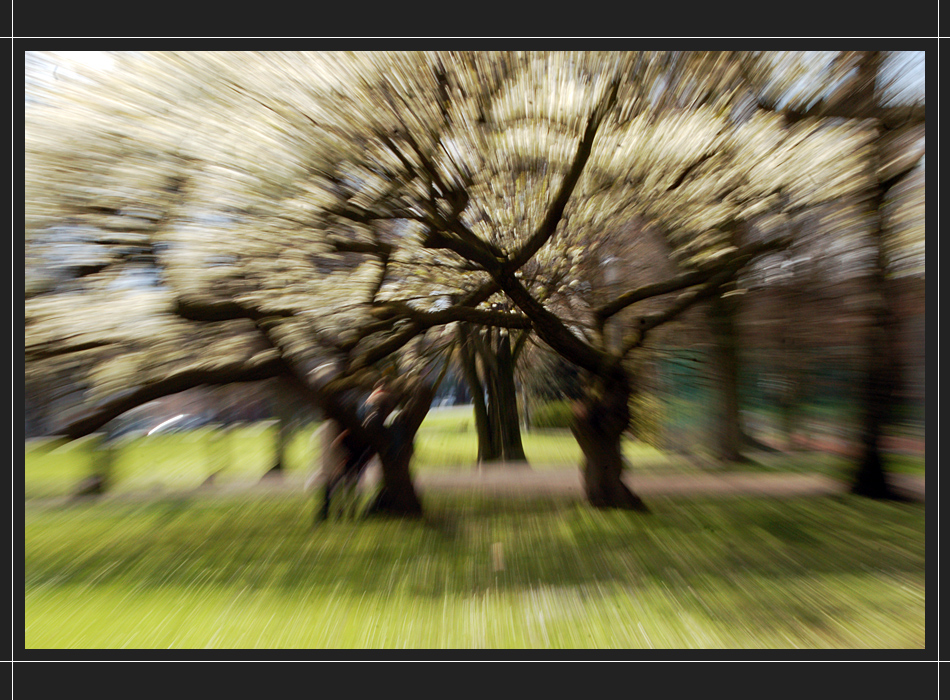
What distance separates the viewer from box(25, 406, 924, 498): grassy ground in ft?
15.6

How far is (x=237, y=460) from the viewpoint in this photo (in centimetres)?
628

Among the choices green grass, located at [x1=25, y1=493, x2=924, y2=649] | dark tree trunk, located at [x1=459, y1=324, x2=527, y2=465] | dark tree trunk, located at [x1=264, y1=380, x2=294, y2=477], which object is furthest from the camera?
dark tree trunk, located at [x1=459, y1=324, x2=527, y2=465]

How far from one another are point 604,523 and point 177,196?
15.9 feet

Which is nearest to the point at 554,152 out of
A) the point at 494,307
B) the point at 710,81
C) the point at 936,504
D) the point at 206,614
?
the point at 710,81

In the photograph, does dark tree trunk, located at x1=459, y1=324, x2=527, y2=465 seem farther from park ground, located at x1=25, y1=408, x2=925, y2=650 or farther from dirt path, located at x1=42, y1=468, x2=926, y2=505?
park ground, located at x1=25, y1=408, x2=925, y2=650

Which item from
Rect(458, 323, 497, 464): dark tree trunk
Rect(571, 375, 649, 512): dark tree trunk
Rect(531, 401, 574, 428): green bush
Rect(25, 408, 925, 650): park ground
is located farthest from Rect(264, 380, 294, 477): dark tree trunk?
Rect(531, 401, 574, 428): green bush

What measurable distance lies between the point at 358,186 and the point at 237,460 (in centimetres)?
425

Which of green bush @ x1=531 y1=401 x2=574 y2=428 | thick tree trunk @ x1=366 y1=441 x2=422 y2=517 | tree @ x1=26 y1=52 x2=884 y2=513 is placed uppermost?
tree @ x1=26 y1=52 x2=884 y2=513

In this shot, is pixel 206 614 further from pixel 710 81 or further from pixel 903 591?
pixel 710 81

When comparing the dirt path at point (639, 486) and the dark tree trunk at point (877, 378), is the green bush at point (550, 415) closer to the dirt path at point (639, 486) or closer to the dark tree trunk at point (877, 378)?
the dirt path at point (639, 486)

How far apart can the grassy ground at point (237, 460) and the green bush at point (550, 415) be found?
61 centimetres

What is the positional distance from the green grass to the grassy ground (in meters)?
0.37

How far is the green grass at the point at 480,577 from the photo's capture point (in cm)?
300

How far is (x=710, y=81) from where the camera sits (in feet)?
12.5
